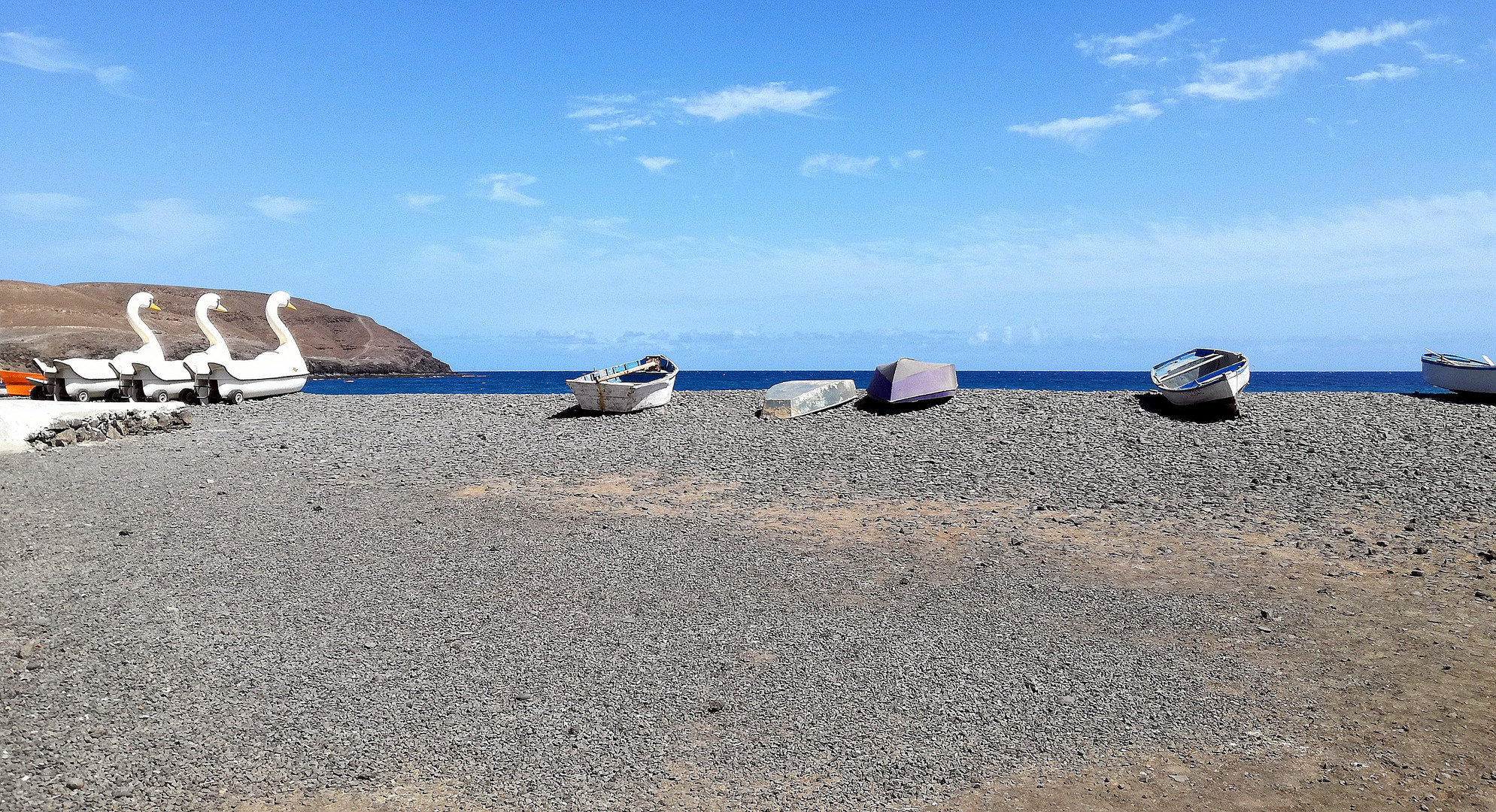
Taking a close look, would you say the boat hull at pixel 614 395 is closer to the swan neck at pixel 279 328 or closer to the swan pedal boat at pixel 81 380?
the swan neck at pixel 279 328

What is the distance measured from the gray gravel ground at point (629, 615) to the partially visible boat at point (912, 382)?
10.8 feet

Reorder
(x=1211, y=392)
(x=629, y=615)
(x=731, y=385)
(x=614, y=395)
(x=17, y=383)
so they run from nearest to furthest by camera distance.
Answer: (x=629, y=615) → (x=1211, y=392) → (x=614, y=395) → (x=17, y=383) → (x=731, y=385)

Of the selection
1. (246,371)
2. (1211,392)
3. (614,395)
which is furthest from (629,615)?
(246,371)

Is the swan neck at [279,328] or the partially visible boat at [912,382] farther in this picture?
the swan neck at [279,328]

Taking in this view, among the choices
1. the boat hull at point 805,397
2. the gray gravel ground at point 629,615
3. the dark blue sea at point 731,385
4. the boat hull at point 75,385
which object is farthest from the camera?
the dark blue sea at point 731,385

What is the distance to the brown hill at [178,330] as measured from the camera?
79.1 metres

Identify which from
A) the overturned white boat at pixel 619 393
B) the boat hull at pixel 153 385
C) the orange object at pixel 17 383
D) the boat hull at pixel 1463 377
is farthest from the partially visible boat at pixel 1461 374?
the orange object at pixel 17 383

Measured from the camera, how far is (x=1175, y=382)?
20.2 m

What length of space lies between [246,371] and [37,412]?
215 inches

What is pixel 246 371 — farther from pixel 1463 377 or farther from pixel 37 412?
pixel 1463 377

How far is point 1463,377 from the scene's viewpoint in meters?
19.7

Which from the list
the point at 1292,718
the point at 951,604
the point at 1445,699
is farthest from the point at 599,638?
the point at 1445,699

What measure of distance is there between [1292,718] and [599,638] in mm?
5188

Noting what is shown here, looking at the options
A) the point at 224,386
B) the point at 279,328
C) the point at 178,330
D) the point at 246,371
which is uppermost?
the point at 178,330
